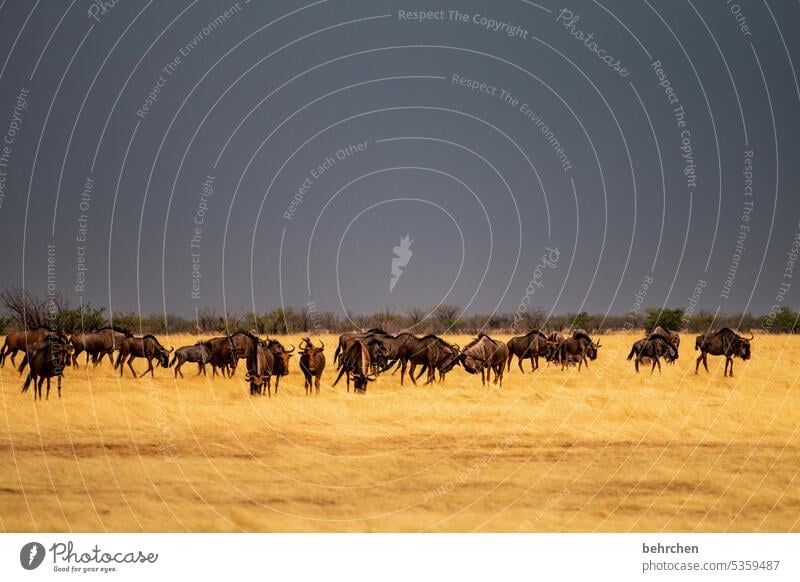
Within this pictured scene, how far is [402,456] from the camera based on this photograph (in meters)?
19.4

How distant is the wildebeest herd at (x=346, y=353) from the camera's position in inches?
1075

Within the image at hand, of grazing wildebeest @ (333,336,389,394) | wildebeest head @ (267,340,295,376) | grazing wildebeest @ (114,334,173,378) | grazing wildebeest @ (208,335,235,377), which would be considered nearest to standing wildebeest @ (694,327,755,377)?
grazing wildebeest @ (333,336,389,394)

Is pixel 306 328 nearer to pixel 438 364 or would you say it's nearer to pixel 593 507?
pixel 438 364

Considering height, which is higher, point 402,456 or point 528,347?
point 528,347

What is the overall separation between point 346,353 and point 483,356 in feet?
17.0

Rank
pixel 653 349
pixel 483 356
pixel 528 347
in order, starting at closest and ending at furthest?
pixel 483 356 < pixel 653 349 < pixel 528 347

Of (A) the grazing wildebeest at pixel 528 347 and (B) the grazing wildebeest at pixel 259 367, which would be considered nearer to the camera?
(B) the grazing wildebeest at pixel 259 367

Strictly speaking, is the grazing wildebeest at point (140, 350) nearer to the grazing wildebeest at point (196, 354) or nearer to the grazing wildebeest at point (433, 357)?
the grazing wildebeest at point (196, 354)

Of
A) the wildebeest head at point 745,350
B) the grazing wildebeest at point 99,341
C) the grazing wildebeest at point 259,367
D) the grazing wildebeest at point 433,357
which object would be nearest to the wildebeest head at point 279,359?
the grazing wildebeest at point 259,367

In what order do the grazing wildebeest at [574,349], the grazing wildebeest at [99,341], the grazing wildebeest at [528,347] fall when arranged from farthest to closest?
the grazing wildebeest at [574,349] < the grazing wildebeest at [528,347] < the grazing wildebeest at [99,341]

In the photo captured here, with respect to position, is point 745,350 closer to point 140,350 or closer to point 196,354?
point 196,354

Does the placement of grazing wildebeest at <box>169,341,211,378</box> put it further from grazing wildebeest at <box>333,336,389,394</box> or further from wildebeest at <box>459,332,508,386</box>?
wildebeest at <box>459,332,508,386</box>

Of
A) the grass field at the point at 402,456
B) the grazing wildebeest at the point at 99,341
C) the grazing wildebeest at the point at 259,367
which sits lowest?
the grass field at the point at 402,456

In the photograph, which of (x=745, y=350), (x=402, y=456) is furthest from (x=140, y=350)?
(x=745, y=350)
